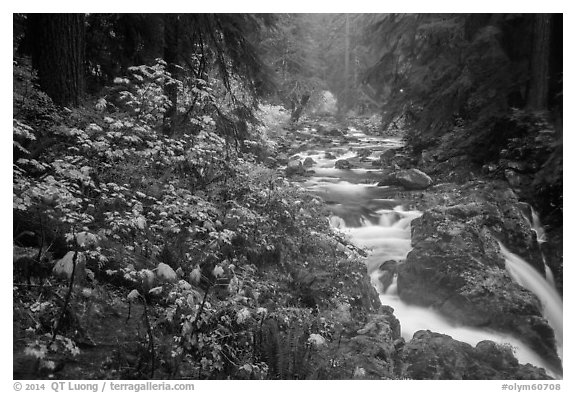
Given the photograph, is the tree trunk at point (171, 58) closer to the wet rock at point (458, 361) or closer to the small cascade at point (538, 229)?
the wet rock at point (458, 361)

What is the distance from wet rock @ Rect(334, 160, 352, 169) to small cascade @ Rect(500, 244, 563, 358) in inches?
112

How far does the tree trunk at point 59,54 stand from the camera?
3814 mm

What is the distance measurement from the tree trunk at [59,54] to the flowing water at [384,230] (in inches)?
129

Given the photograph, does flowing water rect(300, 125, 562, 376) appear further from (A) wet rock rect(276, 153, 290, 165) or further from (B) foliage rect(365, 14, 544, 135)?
(B) foliage rect(365, 14, 544, 135)

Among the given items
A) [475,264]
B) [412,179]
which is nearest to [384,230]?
[412,179]

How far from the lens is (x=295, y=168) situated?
616cm

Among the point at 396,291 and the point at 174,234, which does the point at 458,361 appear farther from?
the point at 174,234

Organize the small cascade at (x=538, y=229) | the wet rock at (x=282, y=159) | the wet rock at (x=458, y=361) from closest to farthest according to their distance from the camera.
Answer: the wet rock at (x=458, y=361), the small cascade at (x=538, y=229), the wet rock at (x=282, y=159)

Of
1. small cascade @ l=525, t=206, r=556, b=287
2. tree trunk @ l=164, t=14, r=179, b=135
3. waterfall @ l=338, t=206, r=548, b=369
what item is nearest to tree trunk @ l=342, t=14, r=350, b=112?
waterfall @ l=338, t=206, r=548, b=369

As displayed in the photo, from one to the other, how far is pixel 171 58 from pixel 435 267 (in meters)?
4.33

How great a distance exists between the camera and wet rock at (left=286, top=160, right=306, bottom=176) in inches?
234

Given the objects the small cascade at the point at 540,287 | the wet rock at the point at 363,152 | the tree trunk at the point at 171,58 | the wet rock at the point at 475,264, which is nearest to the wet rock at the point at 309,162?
the wet rock at the point at 363,152
